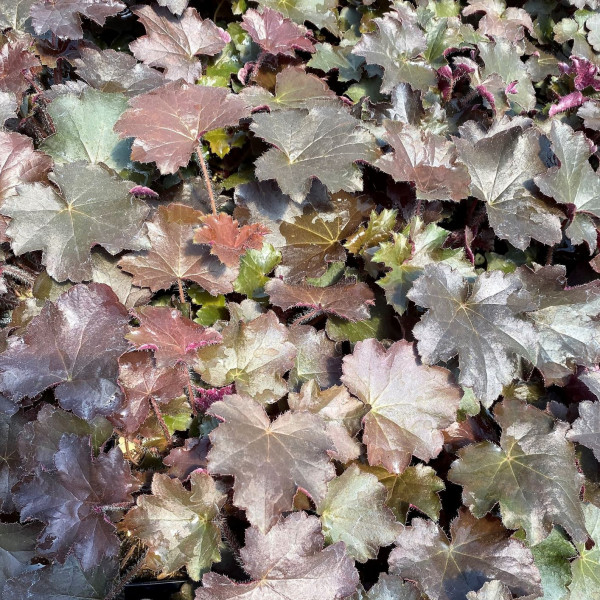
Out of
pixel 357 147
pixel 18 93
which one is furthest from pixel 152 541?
pixel 18 93

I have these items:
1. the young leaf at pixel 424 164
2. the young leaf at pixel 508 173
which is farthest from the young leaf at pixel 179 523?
the young leaf at pixel 508 173

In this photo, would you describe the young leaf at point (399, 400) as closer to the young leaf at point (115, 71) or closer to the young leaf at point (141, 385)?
the young leaf at point (141, 385)

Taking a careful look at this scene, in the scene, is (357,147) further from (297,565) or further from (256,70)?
(297,565)

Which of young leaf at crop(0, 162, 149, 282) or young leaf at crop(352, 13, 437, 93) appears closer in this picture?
young leaf at crop(0, 162, 149, 282)

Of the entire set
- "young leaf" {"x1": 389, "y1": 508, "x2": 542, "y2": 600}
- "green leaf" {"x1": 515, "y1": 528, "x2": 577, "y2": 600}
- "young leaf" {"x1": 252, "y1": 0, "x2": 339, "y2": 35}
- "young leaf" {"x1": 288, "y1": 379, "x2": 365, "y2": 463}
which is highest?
"young leaf" {"x1": 252, "y1": 0, "x2": 339, "y2": 35}

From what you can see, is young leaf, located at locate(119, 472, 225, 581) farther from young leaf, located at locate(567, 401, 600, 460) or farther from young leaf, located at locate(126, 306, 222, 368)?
young leaf, located at locate(567, 401, 600, 460)

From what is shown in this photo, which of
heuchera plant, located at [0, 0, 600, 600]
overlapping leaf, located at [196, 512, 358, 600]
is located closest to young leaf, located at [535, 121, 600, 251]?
heuchera plant, located at [0, 0, 600, 600]
